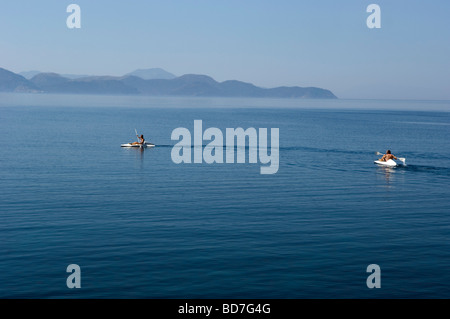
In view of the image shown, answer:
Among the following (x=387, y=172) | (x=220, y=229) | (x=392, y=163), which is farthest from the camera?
(x=392, y=163)

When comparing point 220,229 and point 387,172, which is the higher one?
point 387,172

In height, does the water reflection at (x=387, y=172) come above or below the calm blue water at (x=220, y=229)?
above

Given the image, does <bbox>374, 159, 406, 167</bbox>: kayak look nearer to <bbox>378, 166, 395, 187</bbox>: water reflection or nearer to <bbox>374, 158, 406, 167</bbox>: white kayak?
<bbox>374, 158, 406, 167</bbox>: white kayak

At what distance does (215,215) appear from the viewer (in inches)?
1630

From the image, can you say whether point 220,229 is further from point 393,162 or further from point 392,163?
point 393,162

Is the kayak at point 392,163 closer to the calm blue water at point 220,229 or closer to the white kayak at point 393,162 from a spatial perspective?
the white kayak at point 393,162

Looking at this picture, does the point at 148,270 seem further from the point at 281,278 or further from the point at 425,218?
the point at 425,218

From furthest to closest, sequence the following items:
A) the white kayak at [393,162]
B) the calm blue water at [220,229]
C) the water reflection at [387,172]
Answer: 1. the white kayak at [393,162]
2. the water reflection at [387,172]
3. the calm blue water at [220,229]

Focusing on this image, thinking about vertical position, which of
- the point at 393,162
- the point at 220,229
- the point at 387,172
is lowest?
the point at 220,229

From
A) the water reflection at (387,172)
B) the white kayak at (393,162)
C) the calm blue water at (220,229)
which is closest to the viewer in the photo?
the calm blue water at (220,229)

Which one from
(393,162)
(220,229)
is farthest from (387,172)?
(220,229)

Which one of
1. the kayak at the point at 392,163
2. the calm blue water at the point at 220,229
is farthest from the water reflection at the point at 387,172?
the kayak at the point at 392,163

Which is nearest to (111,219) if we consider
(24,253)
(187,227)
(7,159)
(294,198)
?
(187,227)

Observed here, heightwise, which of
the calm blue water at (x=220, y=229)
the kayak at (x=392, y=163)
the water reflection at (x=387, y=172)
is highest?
the kayak at (x=392, y=163)
